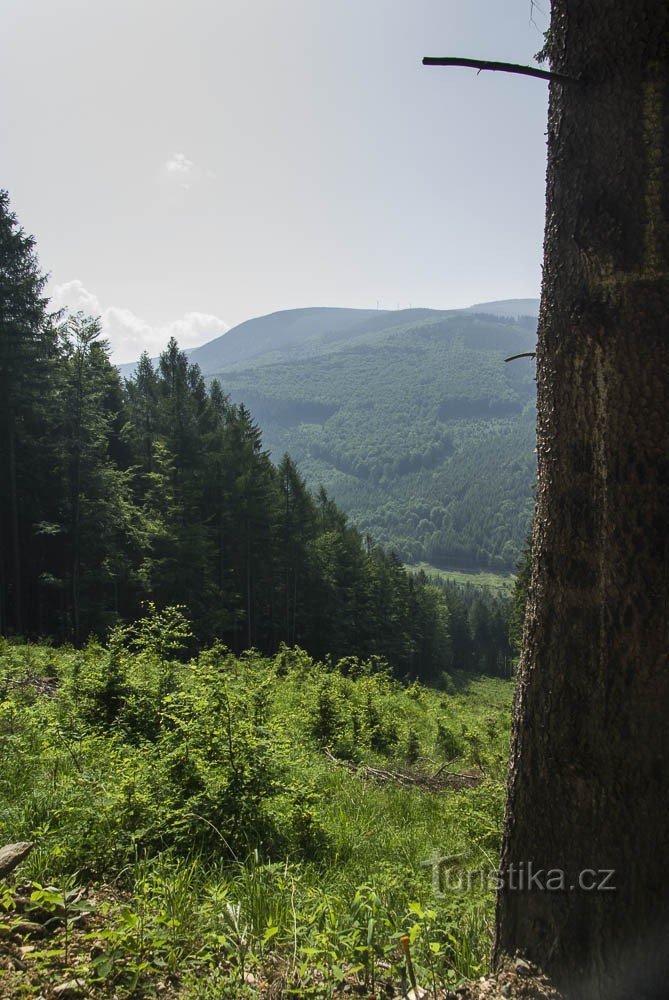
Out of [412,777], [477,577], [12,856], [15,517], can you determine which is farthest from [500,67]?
[477,577]

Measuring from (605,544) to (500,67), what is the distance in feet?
6.12

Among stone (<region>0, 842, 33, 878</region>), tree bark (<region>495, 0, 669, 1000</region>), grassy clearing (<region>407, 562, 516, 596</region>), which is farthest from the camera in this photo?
grassy clearing (<region>407, 562, 516, 596</region>)

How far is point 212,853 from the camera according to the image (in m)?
3.41

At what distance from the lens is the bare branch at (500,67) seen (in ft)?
6.84

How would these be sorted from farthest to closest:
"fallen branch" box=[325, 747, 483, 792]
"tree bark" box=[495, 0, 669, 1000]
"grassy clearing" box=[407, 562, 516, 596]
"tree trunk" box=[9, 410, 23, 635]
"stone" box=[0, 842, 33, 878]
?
"grassy clearing" box=[407, 562, 516, 596]
"tree trunk" box=[9, 410, 23, 635]
"fallen branch" box=[325, 747, 483, 792]
"stone" box=[0, 842, 33, 878]
"tree bark" box=[495, 0, 669, 1000]

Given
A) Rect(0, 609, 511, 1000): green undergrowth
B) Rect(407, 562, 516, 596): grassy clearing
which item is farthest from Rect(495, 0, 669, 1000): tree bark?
Rect(407, 562, 516, 596): grassy clearing

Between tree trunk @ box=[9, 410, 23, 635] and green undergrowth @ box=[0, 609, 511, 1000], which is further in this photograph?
tree trunk @ box=[9, 410, 23, 635]

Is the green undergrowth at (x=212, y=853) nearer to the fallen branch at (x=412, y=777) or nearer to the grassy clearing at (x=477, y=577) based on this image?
the fallen branch at (x=412, y=777)

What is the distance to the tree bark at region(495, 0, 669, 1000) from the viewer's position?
1943mm

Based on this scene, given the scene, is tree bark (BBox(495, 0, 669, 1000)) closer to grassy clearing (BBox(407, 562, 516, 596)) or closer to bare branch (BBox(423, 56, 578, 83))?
bare branch (BBox(423, 56, 578, 83))

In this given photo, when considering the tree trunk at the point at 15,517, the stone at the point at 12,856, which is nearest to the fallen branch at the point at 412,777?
the stone at the point at 12,856

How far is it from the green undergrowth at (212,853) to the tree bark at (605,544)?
64 centimetres

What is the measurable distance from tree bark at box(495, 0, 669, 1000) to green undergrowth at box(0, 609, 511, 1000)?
2.10ft

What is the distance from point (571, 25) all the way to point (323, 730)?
890cm
